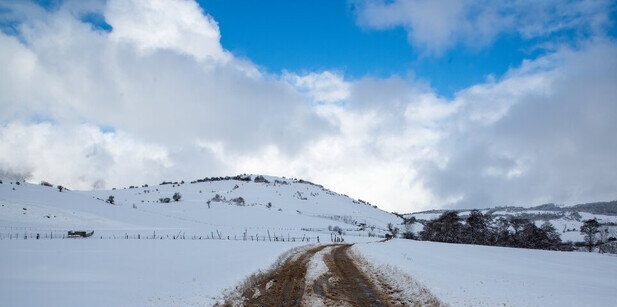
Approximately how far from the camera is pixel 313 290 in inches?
664

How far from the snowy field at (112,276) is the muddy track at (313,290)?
1623 mm

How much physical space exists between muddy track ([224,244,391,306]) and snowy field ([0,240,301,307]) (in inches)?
63.9

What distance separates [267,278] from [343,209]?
178288 millimetres

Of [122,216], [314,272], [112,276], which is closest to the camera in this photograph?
[112,276]

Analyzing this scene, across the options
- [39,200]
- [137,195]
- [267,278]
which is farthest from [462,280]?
[137,195]

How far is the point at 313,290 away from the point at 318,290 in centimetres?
23

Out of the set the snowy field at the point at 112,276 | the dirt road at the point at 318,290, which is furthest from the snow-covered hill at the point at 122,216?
the dirt road at the point at 318,290

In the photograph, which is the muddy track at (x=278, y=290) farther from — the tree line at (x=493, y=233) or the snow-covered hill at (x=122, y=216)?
the tree line at (x=493, y=233)

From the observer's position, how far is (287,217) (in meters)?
129

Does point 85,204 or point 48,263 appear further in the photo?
point 85,204

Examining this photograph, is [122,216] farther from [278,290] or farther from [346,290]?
[346,290]

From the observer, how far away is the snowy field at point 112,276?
46.9 ft

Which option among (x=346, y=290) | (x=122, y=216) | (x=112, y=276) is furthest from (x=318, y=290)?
(x=122, y=216)

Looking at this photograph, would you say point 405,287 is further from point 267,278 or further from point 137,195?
point 137,195
